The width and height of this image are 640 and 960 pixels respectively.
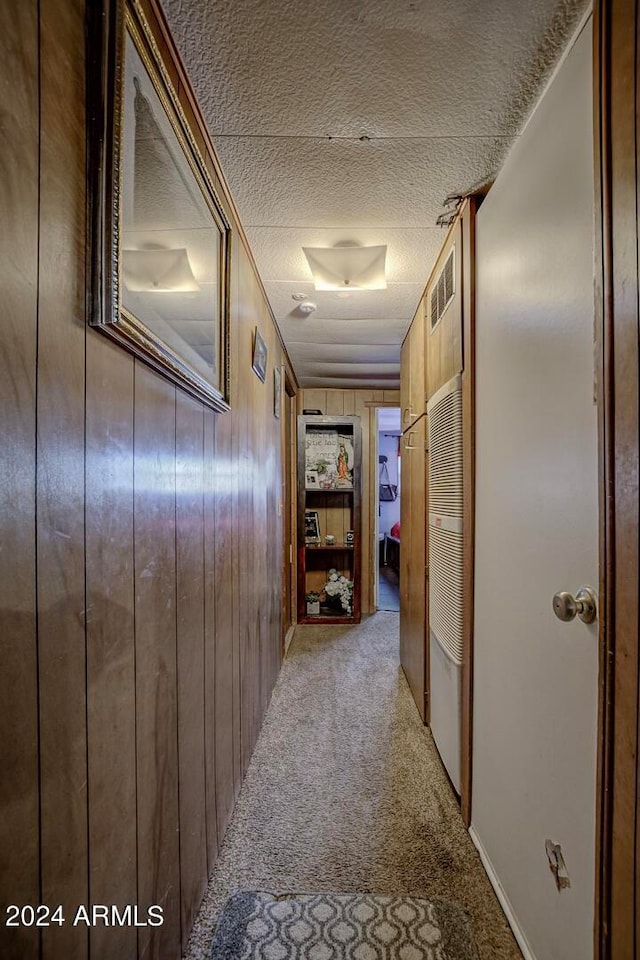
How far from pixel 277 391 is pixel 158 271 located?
1938 mm

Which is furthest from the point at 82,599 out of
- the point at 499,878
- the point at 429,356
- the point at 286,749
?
the point at 429,356

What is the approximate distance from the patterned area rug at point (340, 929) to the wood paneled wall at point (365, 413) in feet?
10.5

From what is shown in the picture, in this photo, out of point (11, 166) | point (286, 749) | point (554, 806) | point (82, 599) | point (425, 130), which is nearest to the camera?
point (11, 166)

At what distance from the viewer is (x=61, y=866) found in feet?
2.10

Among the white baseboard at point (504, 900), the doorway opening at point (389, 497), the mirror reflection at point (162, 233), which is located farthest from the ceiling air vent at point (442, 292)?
the doorway opening at point (389, 497)

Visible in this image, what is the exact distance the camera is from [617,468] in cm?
76

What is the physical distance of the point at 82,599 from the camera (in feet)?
2.32

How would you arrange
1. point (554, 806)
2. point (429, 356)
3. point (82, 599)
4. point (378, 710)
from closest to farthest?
point (82, 599)
point (554, 806)
point (429, 356)
point (378, 710)

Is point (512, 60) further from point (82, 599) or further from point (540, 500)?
point (82, 599)

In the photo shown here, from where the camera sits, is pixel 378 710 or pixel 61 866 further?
pixel 378 710

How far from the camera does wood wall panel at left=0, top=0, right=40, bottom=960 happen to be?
1.77 feet

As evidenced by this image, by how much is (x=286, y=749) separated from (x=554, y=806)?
1346mm

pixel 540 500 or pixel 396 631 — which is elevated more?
pixel 540 500

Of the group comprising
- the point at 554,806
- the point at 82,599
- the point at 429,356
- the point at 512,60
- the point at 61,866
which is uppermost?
the point at 512,60
